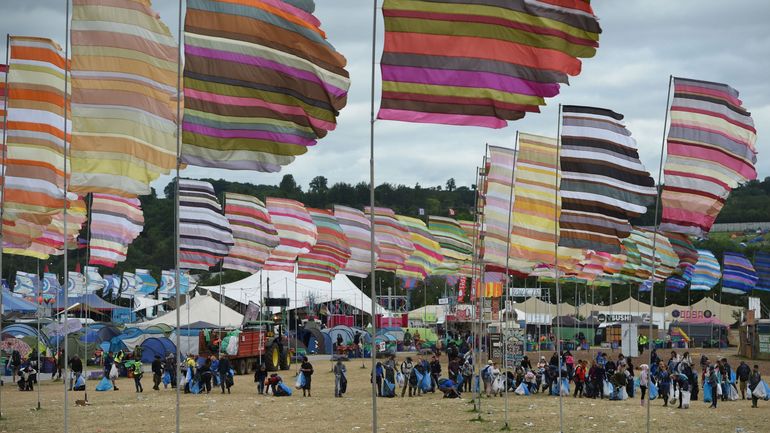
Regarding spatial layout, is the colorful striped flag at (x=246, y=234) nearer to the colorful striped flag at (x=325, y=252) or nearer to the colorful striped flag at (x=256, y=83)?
the colorful striped flag at (x=325, y=252)

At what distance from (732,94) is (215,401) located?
19.5 m

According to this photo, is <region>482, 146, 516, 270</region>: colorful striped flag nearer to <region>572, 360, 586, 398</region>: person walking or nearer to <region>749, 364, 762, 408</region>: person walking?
<region>572, 360, 586, 398</region>: person walking

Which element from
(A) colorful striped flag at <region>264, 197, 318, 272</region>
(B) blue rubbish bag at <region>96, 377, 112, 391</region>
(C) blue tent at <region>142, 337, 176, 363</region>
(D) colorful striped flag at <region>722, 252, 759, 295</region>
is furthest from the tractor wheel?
(D) colorful striped flag at <region>722, 252, 759, 295</region>

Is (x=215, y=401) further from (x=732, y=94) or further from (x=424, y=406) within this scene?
(x=732, y=94)

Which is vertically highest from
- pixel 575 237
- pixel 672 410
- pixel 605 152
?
pixel 605 152

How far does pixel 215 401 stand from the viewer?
34.1m

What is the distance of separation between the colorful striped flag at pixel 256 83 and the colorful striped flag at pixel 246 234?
24.3m

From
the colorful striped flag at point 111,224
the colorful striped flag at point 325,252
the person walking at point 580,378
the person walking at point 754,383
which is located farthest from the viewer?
the colorful striped flag at point 325,252

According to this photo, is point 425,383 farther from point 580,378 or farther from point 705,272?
point 705,272

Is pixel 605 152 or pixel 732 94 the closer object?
pixel 732 94

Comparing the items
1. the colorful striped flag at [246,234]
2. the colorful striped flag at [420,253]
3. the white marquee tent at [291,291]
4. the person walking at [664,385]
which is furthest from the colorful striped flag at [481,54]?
the white marquee tent at [291,291]

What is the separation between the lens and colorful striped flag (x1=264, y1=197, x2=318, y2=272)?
141ft

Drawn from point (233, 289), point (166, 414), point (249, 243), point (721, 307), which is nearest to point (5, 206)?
point (166, 414)

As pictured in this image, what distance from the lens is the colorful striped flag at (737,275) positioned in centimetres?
6619
